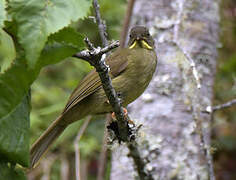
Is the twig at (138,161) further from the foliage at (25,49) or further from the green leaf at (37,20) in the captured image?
the green leaf at (37,20)

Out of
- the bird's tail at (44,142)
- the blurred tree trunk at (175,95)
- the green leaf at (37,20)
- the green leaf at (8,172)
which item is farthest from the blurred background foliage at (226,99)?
the green leaf at (37,20)

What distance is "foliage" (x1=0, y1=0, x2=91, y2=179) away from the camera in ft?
4.45

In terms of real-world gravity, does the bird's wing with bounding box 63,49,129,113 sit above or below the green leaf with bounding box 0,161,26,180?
below

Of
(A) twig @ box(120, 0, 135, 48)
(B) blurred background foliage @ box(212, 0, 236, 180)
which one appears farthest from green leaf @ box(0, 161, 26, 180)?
(B) blurred background foliage @ box(212, 0, 236, 180)

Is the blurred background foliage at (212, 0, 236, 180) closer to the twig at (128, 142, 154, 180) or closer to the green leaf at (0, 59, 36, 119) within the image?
the twig at (128, 142, 154, 180)

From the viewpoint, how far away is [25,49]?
1350 millimetres

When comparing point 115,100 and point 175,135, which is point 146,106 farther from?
point 115,100

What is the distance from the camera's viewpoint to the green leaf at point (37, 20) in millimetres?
1346

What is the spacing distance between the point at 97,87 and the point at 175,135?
83cm

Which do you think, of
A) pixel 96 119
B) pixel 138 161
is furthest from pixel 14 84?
pixel 96 119

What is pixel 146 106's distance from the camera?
3691 millimetres

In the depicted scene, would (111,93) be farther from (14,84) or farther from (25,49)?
(25,49)

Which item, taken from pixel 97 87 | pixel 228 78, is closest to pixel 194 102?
pixel 97 87

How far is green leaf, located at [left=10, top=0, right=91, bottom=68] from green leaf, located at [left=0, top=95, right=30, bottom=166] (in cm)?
35
